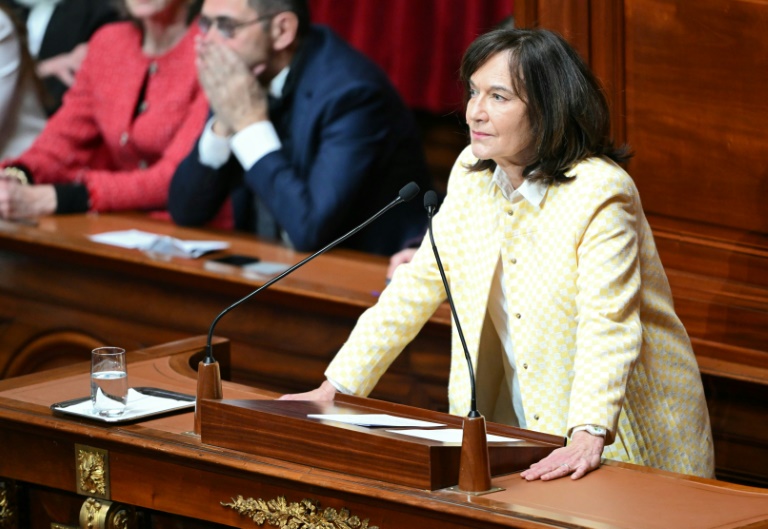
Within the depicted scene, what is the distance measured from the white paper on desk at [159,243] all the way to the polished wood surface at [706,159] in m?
1.52

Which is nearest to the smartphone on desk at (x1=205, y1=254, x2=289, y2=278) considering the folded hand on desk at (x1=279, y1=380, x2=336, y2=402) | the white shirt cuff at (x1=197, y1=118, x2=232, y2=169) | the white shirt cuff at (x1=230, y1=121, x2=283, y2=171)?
the white shirt cuff at (x1=230, y1=121, x2=283, y2=171)

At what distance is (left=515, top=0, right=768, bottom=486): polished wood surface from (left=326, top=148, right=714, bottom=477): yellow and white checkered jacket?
23.9 inches

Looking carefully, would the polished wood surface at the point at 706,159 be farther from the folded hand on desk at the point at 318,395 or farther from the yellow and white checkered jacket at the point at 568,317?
the folded hand on desk at the point at 318,395

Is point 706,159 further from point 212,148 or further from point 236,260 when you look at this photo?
point 212,148

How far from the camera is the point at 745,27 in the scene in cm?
352

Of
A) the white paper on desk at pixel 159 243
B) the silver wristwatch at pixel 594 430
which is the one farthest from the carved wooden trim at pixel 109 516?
the white paper on desk at pixel 159 243

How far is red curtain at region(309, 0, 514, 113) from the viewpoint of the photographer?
17.3ft

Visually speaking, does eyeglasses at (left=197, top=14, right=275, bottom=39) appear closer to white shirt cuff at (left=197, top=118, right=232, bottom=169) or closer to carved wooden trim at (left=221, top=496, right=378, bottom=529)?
white shirt cuff at (left=197, top=118, right=232, bottom=169)

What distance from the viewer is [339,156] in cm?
479

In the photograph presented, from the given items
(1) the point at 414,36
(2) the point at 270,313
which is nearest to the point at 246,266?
(2) the point at 270,313

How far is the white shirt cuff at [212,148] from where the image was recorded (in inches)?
199

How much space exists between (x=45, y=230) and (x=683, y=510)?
10.2ft

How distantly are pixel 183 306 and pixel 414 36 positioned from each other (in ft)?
4.80

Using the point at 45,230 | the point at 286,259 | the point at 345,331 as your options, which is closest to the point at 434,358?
the point at 345,331
